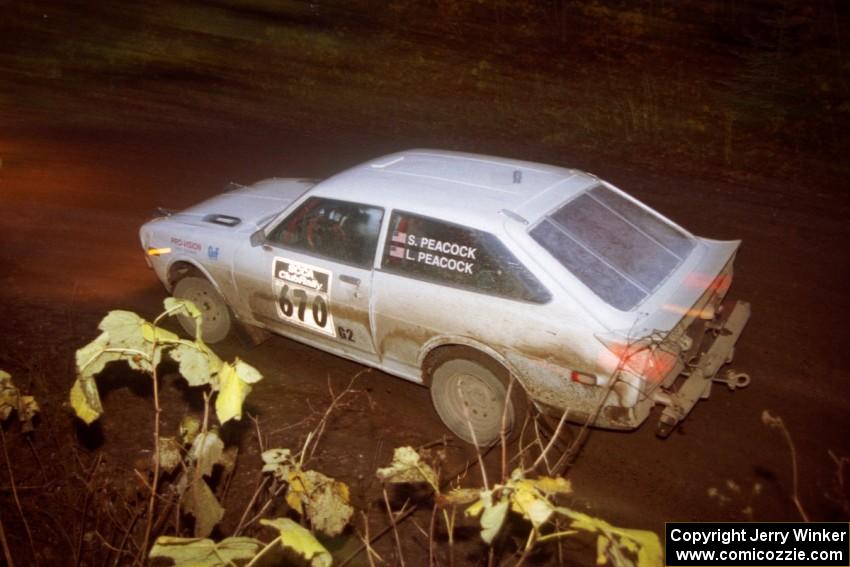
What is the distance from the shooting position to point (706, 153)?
9711 mm

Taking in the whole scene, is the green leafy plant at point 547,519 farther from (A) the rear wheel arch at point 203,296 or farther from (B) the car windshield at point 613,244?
(A) the rear wheel arch at point 203,296

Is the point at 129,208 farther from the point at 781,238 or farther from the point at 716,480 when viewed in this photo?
the point at 781,238

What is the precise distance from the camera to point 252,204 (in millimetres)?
5895

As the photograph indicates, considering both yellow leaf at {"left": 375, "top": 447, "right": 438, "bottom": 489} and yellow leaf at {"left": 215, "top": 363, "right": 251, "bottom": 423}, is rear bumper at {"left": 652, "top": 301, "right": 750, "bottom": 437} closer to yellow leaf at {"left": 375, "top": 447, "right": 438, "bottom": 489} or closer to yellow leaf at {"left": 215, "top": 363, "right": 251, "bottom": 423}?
yellow leaf at {"left": 375, "top": 447, "right": 438, "bottom": 489}

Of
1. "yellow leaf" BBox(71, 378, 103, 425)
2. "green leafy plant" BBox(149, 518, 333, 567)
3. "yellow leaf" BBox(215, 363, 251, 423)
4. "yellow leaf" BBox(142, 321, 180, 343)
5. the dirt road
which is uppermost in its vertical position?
"yellow leaf" BBox(142, 321, 180, 343)

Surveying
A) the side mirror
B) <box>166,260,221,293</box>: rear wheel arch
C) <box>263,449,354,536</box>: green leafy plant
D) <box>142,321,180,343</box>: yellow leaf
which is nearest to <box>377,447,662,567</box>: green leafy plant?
<box>263,449,354,536</box>: green leafy plant

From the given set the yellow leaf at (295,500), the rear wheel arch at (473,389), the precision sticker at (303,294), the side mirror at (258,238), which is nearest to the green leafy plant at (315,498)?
the yellow leaf at (295,500)

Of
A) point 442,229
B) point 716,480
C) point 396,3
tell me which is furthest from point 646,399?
point 396,3

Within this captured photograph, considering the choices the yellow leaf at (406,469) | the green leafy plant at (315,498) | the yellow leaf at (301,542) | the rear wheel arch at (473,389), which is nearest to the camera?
the yellow leaf at (301,542)

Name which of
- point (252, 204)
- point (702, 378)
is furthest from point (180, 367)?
point (252, 204)

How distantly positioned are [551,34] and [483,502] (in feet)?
51.2

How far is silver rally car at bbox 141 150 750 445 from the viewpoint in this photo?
379cm

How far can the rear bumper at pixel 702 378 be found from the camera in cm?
375

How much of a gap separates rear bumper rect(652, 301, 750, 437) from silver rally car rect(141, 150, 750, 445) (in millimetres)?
12
